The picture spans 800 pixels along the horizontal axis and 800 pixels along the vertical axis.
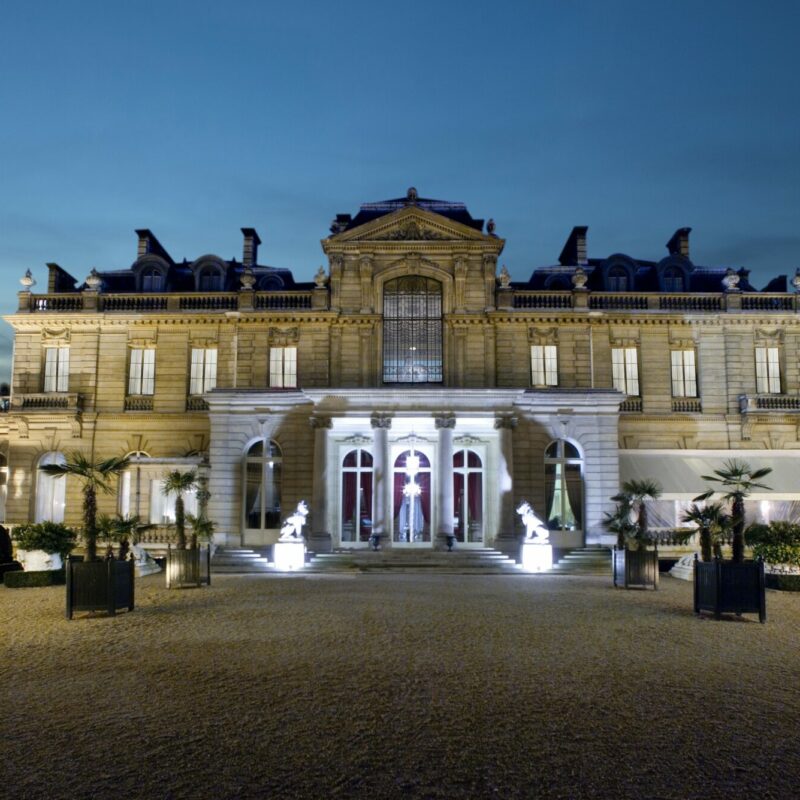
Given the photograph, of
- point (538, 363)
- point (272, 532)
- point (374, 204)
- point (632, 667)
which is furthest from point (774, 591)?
point (374, 204)

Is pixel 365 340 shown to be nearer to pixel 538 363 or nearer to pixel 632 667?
pixel 538 363

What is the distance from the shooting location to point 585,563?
25.3m

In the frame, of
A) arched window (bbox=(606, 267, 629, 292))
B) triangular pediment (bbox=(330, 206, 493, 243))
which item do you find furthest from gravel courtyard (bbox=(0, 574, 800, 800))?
arched window (bbox=(606, 267, 629, 292))

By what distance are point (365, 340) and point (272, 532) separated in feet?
27.2

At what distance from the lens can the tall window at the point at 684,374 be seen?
31.4 meters

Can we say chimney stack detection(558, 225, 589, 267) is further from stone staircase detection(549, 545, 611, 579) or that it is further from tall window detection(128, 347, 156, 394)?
tall window detection(128, 347, 156, 394)

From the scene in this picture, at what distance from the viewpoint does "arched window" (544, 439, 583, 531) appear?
28.6 metres

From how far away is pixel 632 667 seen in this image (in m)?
10.1

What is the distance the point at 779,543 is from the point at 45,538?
63.0 ft

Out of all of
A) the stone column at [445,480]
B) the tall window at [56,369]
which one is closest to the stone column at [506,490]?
the stone column at [445,480]

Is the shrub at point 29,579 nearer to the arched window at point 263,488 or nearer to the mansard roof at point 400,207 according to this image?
the arched window at point 263,488

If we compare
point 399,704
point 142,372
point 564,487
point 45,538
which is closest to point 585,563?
point 564,487

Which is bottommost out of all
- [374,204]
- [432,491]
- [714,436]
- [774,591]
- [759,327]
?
[774,591]

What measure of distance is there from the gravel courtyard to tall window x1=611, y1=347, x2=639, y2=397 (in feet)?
55.6
